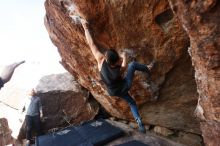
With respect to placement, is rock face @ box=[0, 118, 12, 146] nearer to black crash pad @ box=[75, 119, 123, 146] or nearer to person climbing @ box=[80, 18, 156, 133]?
black crash pad @ box=[75, 119, 123, 146]

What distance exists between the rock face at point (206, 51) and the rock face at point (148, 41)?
1.14m

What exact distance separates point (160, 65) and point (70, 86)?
226 inches

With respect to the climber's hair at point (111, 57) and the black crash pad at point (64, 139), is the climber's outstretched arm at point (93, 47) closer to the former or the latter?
the climber's hair at point (111, 57)

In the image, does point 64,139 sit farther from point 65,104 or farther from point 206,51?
point 206,51

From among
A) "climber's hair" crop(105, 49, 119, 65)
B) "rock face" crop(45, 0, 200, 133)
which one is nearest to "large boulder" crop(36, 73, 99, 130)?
"rock face" crop(45, 0, 200, 133)

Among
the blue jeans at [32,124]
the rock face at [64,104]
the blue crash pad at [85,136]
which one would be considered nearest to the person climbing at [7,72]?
the blue crash pad at [85,136]

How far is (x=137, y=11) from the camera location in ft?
15.5

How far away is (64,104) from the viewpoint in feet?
33.0

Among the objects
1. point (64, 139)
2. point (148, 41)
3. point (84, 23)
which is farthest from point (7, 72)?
point (64, 139)

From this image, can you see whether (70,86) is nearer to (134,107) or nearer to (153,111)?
(153,111)

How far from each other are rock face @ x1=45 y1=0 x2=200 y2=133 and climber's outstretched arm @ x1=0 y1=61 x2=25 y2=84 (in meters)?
2.41

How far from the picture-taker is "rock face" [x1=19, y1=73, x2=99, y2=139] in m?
9.77

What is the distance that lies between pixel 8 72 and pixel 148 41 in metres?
2.96

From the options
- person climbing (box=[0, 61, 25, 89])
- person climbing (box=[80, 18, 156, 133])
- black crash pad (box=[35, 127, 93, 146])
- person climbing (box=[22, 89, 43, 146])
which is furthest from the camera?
person climbing (box=[22, 89, 43, 146])
